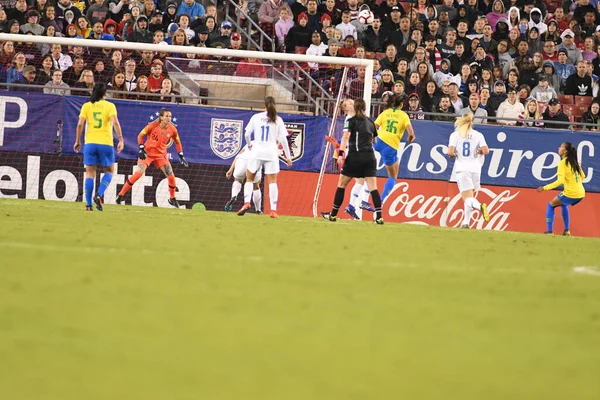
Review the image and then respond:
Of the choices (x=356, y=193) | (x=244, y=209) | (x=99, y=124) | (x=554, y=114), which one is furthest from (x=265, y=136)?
(x=554, y=114)

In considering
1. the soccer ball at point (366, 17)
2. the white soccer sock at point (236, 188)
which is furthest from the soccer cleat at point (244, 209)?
the soccer ball at point (366, 17)

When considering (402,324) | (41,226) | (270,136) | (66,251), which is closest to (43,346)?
(402,324)

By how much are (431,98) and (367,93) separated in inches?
140

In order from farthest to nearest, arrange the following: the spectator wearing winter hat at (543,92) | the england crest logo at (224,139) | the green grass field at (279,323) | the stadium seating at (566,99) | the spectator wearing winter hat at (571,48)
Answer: the spectator wearing winter hat at (571,48)
the stadium seating at (566,99)
the spectator wearing winter hat at (543,92)
the england crest logo at (224,139)
the green grass field at (279,323)

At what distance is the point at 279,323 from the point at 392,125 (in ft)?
44.2

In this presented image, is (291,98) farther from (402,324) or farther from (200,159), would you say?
(402,324)

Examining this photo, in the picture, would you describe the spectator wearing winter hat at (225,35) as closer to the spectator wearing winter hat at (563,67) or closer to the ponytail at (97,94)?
the ponytail at (97,94)

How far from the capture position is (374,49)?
79.7ft

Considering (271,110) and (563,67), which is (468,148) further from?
(563,67)

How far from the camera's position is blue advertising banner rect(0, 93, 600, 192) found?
802 inches

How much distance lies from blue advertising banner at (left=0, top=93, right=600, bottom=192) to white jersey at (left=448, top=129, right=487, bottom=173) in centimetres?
254

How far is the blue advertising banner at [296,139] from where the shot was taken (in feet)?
66.8

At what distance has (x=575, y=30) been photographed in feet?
87.6

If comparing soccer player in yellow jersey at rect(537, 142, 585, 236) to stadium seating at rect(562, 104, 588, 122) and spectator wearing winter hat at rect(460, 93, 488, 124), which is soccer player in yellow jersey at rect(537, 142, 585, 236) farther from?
stadium seating at rect(562, 104, 588, 122)
